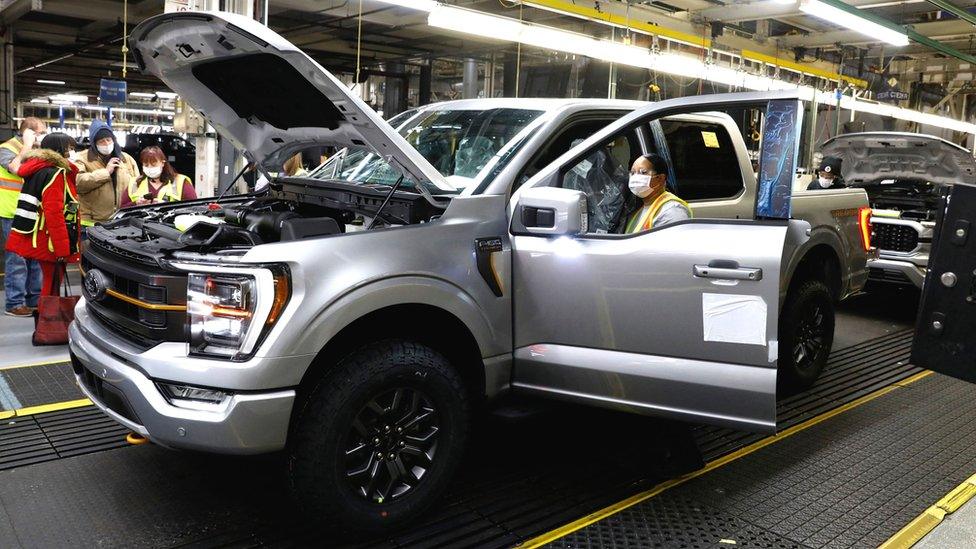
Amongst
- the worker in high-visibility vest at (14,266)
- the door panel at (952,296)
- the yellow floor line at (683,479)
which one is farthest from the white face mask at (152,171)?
the door panel at (952,296)

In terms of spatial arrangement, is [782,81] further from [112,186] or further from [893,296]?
[112,186]

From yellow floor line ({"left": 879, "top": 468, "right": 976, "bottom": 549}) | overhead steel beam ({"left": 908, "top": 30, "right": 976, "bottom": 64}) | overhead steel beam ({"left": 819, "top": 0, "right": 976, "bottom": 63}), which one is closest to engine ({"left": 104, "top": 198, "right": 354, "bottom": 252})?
yellow floor line ({"left": 879, "top": 468, "right": 976, "bottom": 549})

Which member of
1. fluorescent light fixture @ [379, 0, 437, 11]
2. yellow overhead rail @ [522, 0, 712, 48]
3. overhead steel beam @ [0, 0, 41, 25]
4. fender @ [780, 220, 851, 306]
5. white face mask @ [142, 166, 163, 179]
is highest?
overhead steel beam @ [0, 0, 41, 25]

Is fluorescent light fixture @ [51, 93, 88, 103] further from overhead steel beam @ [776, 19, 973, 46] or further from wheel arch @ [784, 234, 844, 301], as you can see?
wheel arch @ [784, 234, 844, 301]

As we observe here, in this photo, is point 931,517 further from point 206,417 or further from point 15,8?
point 15,8

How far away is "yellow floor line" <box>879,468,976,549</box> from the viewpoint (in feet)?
10.0

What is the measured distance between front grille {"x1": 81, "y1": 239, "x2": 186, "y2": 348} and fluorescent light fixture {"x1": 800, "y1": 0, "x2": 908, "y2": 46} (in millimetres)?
8254

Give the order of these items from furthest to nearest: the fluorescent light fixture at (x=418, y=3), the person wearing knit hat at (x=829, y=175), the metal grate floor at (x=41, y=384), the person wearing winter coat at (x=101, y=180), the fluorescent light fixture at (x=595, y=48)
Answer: the fluorescent light fixture at (x=595, y=48) → the person wearing knit hat at (x=829, y=175) → the fluorescent light fixture at (x=418, y=3) → the person wearing winter coat at (x=101, y=180) → the metal grate floor at (x=41, y=384)

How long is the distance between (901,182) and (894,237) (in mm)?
1694

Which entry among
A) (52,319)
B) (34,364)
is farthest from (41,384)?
(52,319)

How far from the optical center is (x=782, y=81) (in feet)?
43.5

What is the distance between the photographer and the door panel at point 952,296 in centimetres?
227

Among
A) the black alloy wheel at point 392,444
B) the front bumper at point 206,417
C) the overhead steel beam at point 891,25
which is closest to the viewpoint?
the front bumper at point 206,417

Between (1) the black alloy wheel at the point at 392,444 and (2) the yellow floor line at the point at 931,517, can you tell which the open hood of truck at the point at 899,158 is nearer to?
(2) the yellow floor line at the point at 931,517
